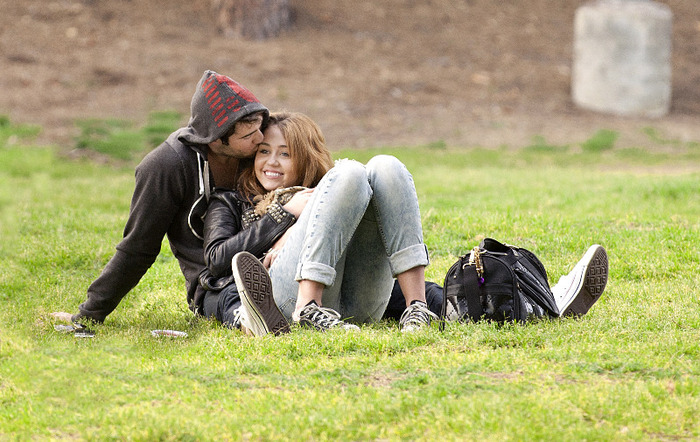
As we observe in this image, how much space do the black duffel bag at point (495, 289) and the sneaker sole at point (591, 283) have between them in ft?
0.50

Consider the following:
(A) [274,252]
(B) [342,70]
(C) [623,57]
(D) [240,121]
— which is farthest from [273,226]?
(C) [623,57]

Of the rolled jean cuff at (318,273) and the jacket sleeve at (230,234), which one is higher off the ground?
the jacket sleeve at (230,234)

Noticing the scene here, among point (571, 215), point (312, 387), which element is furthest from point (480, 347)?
point (571, 215)

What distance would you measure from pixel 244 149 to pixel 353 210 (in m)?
0.81

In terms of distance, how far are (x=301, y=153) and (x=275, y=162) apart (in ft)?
0.48

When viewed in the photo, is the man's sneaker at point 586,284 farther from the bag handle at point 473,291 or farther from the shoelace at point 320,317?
the shoelace at point 320,317

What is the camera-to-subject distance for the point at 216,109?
4.51 m

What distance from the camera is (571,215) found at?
7805 millimetres

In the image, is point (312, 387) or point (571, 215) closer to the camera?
point (312, 387)

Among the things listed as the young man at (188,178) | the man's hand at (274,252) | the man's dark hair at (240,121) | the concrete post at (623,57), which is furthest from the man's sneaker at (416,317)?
the concrete post at (623,57)

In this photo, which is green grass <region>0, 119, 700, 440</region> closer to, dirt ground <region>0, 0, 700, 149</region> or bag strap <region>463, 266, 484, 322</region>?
bag strap <region>463, 266, 484, 322</region>

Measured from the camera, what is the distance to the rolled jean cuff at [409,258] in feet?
14.0

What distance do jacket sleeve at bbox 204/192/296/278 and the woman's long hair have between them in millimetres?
192

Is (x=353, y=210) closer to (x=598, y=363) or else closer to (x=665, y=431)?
(x=598, y=363)
